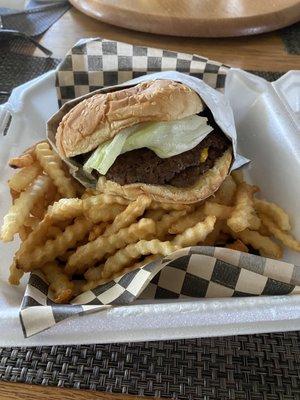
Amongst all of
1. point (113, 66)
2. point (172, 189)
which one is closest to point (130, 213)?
point (172, 189)

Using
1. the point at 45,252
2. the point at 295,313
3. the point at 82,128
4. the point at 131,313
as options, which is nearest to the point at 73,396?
the point at 131,313

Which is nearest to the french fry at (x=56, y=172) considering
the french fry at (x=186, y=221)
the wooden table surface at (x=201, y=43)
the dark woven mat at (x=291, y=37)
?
the french fry at (x=186, y=221)

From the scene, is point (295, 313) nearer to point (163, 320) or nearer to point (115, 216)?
point (163, 320)

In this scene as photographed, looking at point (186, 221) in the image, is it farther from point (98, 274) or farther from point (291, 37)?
point (291, 37)

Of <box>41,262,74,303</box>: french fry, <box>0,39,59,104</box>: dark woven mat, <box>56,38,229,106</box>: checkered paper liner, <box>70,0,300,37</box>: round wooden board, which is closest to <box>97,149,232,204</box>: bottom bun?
<box>41,262,74,303</box>: french fry

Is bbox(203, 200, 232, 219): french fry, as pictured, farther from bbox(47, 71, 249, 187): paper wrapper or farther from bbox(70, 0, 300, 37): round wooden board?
bbox(70, 0, 300, 37): round wooden board

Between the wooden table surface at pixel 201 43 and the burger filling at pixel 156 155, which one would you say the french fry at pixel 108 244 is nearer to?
the burger filling at pixel 156 155

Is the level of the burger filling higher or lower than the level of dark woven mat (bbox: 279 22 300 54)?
higher
